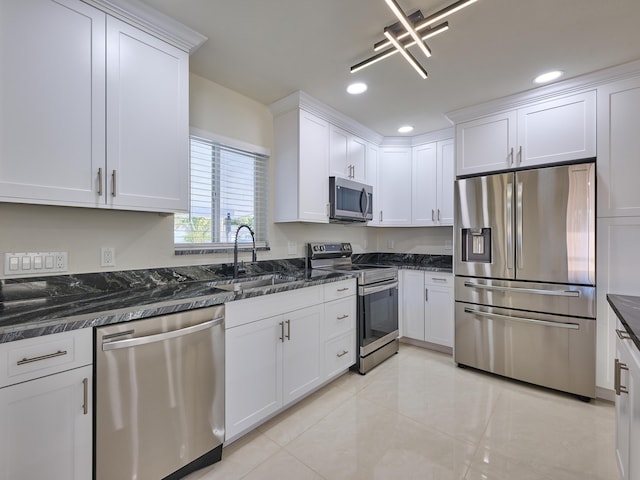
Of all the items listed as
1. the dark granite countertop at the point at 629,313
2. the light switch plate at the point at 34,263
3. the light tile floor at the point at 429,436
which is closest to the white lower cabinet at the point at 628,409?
the dark granite countertop at the point at 629,313

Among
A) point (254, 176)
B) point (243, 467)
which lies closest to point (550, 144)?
point (254, 176)

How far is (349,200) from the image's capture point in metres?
3.08

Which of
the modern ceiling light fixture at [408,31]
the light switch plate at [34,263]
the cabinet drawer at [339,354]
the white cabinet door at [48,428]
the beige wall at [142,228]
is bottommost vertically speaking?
the cabinet drawer at [339,354]

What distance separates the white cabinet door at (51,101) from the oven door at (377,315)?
2162 millimetres

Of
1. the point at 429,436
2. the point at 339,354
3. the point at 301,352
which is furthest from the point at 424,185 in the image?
the point at 429,436

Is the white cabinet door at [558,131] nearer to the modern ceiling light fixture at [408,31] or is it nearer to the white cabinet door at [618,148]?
the white cabinet door at [618,148]

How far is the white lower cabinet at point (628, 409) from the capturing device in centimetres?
113

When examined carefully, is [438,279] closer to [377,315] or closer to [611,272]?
[377,315]

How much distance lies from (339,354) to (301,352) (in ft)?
1.66

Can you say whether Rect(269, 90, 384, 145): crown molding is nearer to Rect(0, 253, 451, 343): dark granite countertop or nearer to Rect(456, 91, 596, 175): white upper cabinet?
Rect(456, 91, 596, 175): white upper cabinet

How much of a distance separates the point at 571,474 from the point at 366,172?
286 cm

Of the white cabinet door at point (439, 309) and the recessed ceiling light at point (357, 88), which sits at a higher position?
the recessed ceiling light at point (357, 88)

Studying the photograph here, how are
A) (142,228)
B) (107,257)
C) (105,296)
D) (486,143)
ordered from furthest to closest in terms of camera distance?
(486,143)
(142,228)
(107,257)
(105,296)

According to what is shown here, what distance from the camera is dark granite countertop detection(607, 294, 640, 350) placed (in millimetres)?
1161
